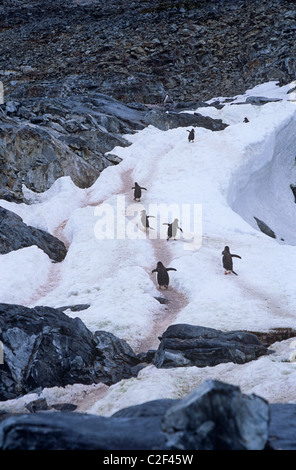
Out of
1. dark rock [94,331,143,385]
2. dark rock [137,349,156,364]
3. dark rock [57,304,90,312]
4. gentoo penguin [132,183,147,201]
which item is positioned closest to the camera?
dark rock [94,331,143,385]

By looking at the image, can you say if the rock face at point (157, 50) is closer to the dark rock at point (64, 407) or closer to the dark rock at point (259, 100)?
the dark rock at point (259, 100)

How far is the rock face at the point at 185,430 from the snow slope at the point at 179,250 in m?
4.96

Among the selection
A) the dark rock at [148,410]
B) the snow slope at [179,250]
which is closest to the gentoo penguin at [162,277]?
the snow slope at [179,250]

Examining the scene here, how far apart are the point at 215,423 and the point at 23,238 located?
2177cm

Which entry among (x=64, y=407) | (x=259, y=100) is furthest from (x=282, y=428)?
(x=259, y=100)

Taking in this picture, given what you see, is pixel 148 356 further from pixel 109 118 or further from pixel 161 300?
pixel 109 118

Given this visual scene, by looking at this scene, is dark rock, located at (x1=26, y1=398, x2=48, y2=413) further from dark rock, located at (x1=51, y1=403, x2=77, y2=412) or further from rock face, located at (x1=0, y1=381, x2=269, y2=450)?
rock face, located at (x1=0, y1=381, x2=269, y2=450)

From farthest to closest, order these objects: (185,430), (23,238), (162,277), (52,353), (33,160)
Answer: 1. (33,160)
2. (23,238)
3. (162,277)
4. (52,353)
5. (185,430)

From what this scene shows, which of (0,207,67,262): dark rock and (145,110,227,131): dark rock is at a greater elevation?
(145,110,227,131): dark rock

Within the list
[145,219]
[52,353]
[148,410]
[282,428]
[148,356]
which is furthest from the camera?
[145,219]

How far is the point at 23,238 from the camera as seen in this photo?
2519cm

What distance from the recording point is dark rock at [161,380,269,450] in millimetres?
5016

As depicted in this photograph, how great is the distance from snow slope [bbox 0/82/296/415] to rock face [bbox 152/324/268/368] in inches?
17.9

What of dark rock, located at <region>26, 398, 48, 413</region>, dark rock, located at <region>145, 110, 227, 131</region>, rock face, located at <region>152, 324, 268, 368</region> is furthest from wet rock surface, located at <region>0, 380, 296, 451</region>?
dark rock, located at <region>145, 110, 227, 131</region>
